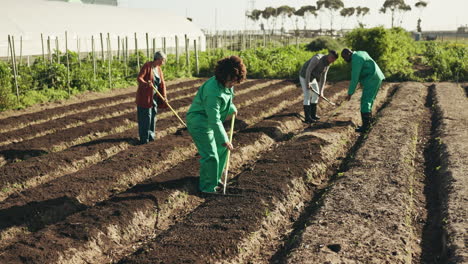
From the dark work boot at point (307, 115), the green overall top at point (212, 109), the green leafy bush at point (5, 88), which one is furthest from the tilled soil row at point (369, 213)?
the green leafy bush at point (5, 88)

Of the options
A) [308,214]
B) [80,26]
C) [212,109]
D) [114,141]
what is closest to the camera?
[212,109]

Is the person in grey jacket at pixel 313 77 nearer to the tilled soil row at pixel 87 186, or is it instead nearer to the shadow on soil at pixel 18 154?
the tilled soil row at pixel 87 186

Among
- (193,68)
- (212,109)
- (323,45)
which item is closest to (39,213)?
(212,109)

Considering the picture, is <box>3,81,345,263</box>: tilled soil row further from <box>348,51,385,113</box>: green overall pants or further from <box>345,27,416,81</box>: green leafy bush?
<box>345,27,416,81</box>: green leafy bush

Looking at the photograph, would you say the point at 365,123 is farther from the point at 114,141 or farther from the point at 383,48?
the point at 383,48

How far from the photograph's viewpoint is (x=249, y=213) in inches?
211

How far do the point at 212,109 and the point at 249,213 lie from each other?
121 centimetres

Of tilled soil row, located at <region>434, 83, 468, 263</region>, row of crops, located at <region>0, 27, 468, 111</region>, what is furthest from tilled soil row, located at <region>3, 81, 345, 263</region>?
row of crops, located at <region>0, 27, 468, 111</region>

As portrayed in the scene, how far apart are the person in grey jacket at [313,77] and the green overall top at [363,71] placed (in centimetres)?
50

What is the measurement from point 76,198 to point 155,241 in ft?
5.66

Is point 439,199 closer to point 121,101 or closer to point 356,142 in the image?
point 356,142

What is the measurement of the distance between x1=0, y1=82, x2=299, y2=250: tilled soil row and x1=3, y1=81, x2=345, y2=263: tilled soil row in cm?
48

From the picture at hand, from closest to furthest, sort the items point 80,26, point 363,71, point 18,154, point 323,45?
point 18,154, point 363,71, point 80,26, point 323,45

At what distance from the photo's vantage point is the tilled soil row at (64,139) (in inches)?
320
